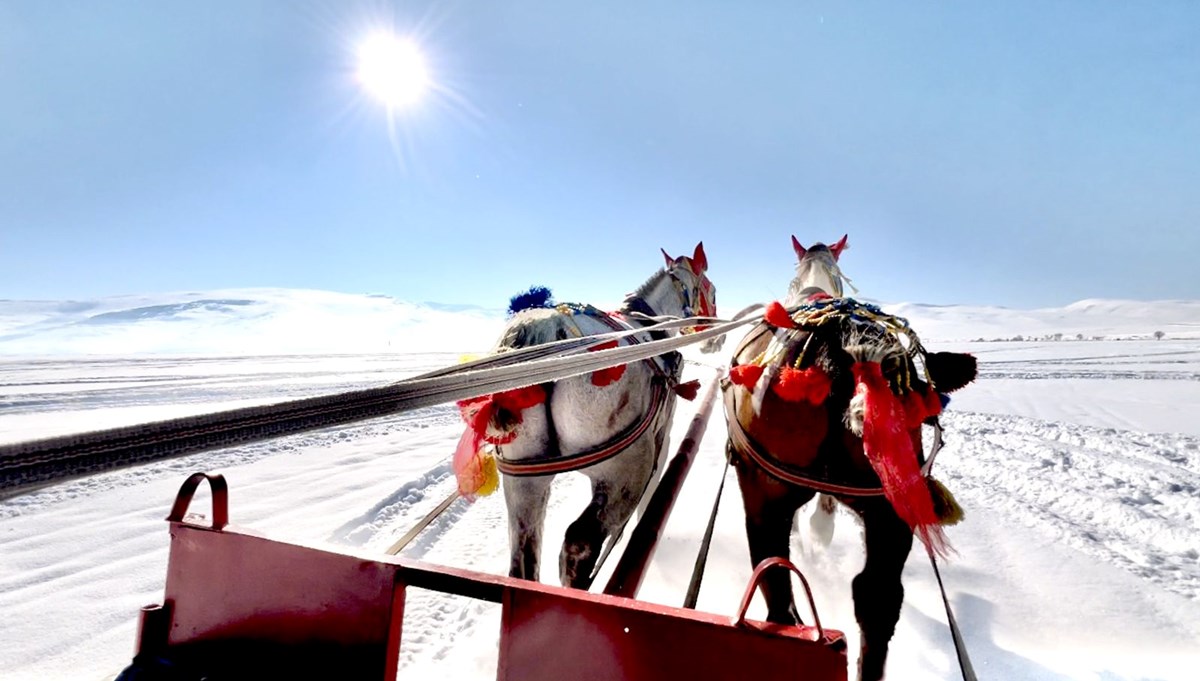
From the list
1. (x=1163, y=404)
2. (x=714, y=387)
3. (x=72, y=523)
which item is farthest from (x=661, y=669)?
(x=1163, y=404)

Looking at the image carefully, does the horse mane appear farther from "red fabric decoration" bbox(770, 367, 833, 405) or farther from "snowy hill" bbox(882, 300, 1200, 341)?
"snowy hill" bbox(882, 300, 1200, 341)

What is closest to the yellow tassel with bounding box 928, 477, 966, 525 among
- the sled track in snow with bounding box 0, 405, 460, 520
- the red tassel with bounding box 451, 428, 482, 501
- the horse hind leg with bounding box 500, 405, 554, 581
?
the horse hind leg with bounding box 500, 405, 554, 581

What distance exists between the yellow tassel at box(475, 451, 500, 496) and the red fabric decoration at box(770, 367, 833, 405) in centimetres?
143

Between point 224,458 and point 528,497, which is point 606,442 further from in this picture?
point 224,458

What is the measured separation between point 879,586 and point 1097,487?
14.2 ft

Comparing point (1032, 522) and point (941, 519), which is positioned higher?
point (941, 519)

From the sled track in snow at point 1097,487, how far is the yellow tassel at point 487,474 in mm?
3807

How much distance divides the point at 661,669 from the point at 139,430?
0.93 metres

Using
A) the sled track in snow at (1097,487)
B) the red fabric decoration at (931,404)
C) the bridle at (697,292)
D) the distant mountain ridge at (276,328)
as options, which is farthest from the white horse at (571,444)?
the distant mountain ridge at (276,328)

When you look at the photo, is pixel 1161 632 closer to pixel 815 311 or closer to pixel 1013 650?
pixel 1013 650

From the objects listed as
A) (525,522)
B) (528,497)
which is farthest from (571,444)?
(525,522)

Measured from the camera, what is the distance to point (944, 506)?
189 cm

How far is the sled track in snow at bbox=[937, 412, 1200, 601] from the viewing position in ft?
10.8

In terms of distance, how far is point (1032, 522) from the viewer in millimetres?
3816
